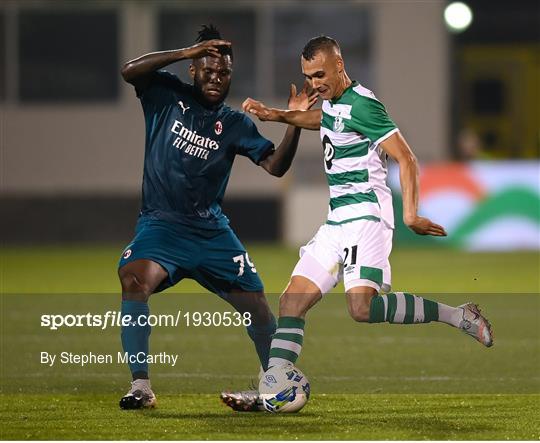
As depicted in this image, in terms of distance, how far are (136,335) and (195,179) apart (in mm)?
1029

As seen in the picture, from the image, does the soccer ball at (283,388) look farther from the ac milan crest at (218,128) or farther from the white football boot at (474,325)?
the ac milan crest at (218,128)

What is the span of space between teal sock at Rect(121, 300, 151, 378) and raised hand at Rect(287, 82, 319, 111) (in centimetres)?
147

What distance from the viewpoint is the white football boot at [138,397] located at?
26.2 feet

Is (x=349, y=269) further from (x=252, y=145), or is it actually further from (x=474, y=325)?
(x=252, y=145)

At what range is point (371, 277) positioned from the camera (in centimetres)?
775

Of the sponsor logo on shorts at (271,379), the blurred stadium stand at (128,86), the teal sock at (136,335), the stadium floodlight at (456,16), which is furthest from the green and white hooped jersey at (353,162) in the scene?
the stadium floodlight at (456,16)

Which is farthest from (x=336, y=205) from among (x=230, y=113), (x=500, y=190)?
(x=500, y=190)

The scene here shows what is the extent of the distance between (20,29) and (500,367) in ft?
54.3

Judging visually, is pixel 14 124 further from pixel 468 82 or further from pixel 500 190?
pixel 468 82

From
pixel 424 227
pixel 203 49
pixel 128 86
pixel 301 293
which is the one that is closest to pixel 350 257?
pixel 301 293

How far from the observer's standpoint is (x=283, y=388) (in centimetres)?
774

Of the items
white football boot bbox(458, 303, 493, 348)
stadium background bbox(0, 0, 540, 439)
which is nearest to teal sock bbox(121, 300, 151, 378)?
white football boot bbox(458, 303, 493, 348)

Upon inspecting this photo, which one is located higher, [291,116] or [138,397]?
[291,116]
